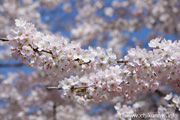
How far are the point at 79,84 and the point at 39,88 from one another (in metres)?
5.00

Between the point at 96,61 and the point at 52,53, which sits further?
the point at 96,61

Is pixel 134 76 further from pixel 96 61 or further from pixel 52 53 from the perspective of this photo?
pixel 52 53

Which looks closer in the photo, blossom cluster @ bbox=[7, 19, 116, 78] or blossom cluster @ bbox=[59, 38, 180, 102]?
blossom cluster @ bbox=[7, 19, 116, 78]

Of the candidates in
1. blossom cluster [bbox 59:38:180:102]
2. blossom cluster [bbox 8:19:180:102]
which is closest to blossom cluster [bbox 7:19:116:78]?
blossom cluster [bbox 8:19:180:102]

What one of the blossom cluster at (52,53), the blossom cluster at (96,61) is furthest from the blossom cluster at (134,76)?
the blossom cluster at (52,53)

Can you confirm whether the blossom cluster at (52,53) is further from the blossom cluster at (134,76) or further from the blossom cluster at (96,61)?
the blossom cluster at (134,76)

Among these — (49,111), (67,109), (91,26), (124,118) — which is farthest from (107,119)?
(124,118)

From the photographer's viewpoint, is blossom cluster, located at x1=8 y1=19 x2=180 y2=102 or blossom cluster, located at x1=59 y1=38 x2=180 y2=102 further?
blossom cluster, located at x1=59 y1=38 x2=180 y2=102

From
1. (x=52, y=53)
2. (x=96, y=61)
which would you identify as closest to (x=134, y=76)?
(x=96, y=61)

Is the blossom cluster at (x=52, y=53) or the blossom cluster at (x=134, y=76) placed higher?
the blossom cluster at (x=52, y=53)

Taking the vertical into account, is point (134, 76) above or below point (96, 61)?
below

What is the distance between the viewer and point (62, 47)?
7.27 ft

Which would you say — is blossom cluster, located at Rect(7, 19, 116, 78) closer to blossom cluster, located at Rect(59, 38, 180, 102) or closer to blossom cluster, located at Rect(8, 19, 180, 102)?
blossom cluster, located at Rect(8, 19, 180, 102)

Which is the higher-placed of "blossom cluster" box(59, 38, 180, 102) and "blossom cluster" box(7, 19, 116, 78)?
"blossom cluster" box(7, 19, 116, 78)
